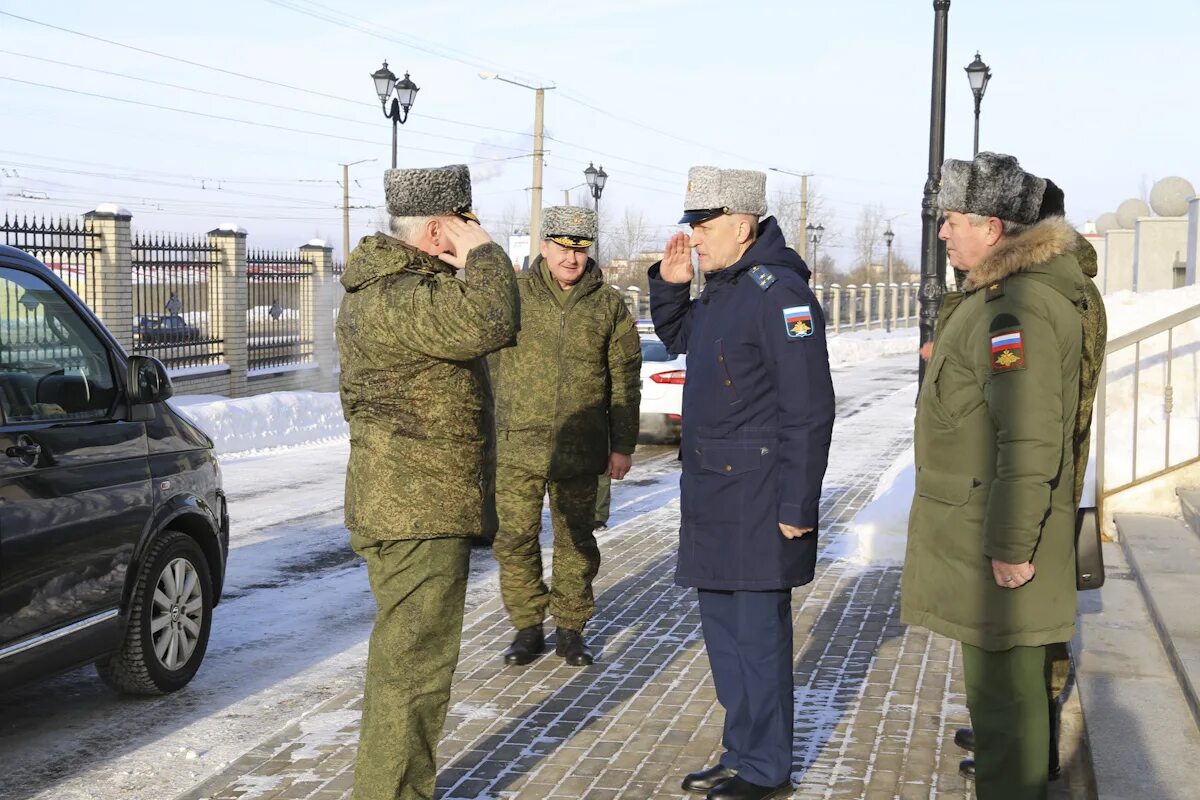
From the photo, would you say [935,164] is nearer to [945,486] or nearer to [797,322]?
[797,322]

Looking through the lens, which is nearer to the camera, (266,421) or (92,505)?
(92,505)

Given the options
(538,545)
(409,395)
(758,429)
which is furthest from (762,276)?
(538,545)

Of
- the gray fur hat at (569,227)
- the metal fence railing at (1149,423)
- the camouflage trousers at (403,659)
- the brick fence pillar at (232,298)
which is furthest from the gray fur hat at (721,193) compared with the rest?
the brick fence pillar at (232,298)

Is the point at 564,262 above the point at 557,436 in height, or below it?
above

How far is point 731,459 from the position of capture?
4285 millimetres

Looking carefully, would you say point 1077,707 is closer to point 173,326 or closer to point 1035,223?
point 1035,223

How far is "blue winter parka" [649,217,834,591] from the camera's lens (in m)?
4.19

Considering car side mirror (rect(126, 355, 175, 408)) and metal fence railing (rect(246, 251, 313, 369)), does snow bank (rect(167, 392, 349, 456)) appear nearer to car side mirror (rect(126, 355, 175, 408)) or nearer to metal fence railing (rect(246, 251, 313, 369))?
metal fence railing (rect(246, 251, 313, 369))

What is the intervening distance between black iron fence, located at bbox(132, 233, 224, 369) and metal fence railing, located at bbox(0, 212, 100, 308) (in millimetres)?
862

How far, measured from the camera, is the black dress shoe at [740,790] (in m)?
4.30

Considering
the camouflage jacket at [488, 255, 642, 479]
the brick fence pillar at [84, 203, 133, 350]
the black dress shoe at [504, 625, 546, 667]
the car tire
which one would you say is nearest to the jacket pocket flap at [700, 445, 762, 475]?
the camouflage jacket at [488, 255, 642, 479]

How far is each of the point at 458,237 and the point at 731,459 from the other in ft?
3.73

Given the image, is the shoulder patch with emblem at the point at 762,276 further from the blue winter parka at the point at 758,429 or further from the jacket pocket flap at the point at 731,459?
the jacket pocket flap at the point at 731,459

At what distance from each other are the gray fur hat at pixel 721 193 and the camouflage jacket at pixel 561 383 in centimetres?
171
